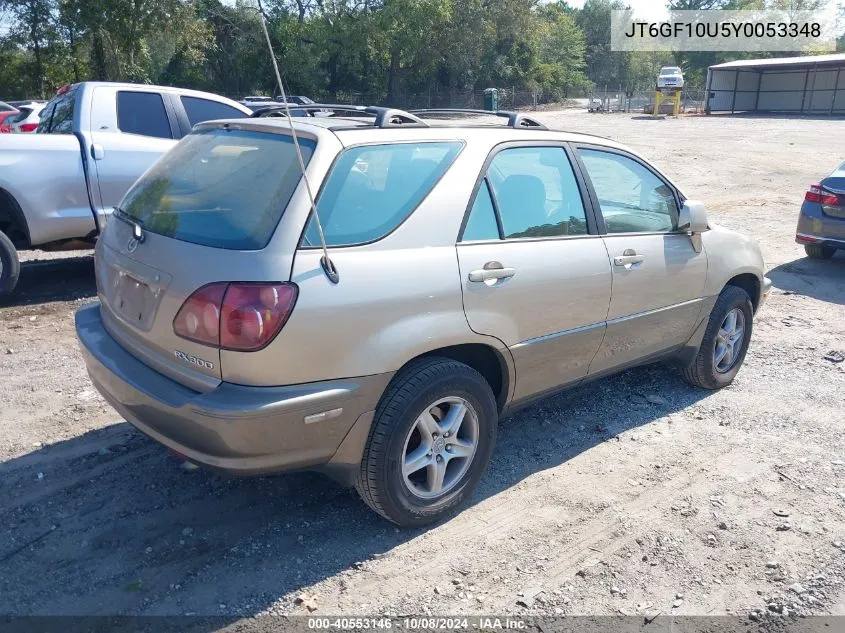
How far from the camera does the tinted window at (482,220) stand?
3453 millimetres

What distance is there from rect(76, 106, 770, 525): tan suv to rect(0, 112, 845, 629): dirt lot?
0.39 metres

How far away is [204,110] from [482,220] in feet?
17.8

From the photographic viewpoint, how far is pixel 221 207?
319 centimetres

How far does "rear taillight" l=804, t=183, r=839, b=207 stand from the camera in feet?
28.0

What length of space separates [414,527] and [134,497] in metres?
1.41

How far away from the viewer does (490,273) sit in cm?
344

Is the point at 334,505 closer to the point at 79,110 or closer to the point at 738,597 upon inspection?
the point at 738,597

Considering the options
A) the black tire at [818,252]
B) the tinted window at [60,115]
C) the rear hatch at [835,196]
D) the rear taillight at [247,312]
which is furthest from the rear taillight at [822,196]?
the tinted window at [60,115]

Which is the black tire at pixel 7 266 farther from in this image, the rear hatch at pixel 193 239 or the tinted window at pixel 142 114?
the rear hatch at pixel 193 239

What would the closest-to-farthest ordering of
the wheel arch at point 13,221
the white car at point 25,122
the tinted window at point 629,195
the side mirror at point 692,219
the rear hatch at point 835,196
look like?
the tinted window at point 629,195, the side mirror at point 692,219, the wheel arch at point 13,221, the rear hatch at point 835,196, the white car at point 25,122

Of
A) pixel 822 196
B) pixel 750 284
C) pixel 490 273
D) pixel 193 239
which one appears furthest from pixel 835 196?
pixel 193 239

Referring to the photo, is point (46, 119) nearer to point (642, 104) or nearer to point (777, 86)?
point (777, 86)

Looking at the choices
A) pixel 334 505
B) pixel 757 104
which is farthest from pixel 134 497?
pixel 757 104

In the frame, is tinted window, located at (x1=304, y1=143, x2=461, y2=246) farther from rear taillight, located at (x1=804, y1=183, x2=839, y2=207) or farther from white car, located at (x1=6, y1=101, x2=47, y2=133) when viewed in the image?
white car, located at (x1=6, y1=101, x2=47, y2=133)
